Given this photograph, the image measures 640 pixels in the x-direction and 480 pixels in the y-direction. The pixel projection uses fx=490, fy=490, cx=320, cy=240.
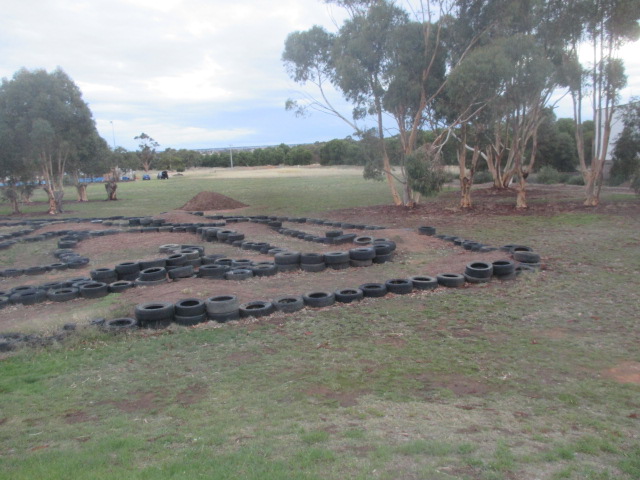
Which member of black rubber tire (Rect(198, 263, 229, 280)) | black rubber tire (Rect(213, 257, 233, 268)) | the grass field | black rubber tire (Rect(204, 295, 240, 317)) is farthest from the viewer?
black rubber tire (Rect(213, 257, 233, 268))

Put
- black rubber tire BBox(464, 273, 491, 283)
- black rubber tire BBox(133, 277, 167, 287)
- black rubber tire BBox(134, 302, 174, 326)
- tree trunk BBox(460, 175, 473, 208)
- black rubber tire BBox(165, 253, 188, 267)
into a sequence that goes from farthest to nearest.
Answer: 1. tree trunk BBox(460, 175, 473, 208)
2. black rubber tire BBox(165, 253, 188, 267)
3. black rubber tire BBox(133, 277, 167, 287)
4. black rubber tire BBox(464, 273, 491, 283)
5. black rubber tire BBox(134, 302, 174, 326)

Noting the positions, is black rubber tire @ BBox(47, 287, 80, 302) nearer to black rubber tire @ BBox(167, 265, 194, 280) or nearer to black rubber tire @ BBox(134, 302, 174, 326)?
black rubber tire @ BBox(167, 265, 194, 280)

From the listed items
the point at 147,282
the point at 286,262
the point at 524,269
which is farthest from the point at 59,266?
the point at 524,269

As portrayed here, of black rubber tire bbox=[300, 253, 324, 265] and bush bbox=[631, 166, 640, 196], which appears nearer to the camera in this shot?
black rubber tire bbox=[300, 253, 324, 265]

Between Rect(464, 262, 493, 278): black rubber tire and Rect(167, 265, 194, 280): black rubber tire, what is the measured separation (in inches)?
265

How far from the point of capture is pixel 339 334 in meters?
8.07

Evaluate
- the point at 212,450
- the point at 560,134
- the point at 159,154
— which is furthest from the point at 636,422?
the point at 159,154

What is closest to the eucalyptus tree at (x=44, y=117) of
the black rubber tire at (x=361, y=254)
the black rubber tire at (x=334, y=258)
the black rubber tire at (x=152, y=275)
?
the black rubber tire at (x=152, y=275)

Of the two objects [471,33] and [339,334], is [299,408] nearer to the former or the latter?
[339,334]

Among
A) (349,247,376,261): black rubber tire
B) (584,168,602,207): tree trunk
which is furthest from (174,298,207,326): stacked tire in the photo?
(584,168,602,207): tree trunk

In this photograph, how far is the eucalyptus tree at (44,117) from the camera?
2873cm

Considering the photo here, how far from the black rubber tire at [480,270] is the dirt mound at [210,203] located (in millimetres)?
23045

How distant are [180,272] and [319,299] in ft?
14.1

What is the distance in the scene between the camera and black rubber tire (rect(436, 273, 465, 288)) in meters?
10.8
